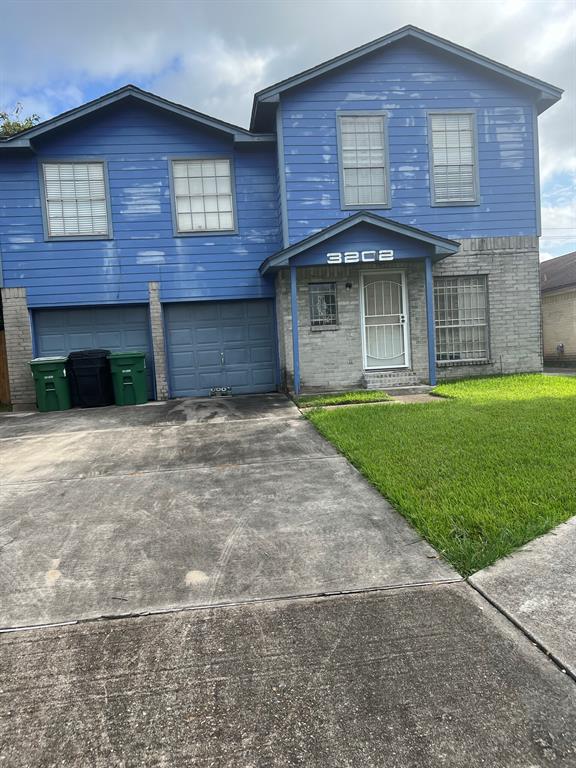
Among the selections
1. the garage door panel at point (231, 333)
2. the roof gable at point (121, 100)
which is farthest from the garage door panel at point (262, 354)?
the roof gable at point (121, 100)

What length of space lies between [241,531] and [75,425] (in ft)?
19.5

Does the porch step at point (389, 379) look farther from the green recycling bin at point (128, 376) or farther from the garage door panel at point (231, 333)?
the green recycling bin at point (128, 376)

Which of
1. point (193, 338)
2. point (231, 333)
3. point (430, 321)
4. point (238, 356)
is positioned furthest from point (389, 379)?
point (193, 338)

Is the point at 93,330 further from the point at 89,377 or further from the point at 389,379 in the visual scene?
the point at 389,379

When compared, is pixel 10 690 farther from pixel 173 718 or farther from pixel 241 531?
pixel 241 531

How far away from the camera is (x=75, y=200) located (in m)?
11.4

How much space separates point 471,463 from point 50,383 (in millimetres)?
8812

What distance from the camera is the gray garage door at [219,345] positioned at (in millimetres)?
12016

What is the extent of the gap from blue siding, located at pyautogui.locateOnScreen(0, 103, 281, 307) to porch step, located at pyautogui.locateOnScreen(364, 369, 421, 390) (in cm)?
309

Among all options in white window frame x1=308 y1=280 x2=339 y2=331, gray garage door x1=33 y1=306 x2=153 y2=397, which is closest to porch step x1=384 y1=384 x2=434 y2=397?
white window frame x1=308 y1=280 x2=339 y2=331

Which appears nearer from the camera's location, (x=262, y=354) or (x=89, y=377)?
(x=89, y=377)

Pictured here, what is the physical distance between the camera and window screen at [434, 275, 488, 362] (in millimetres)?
11883

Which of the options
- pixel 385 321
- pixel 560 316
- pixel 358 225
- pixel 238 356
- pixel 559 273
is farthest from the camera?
pixel 559 273

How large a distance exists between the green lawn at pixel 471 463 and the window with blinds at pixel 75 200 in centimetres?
690
